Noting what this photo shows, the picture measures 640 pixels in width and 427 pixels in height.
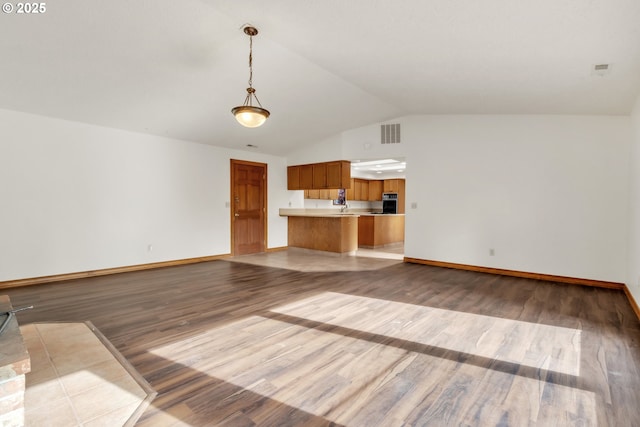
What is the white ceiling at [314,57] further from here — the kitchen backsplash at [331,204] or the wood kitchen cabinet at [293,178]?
the kitchen backsplash at [331,204]

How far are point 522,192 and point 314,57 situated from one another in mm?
4051

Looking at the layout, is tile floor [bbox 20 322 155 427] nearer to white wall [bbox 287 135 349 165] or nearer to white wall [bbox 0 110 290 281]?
white wall [bbox 0 110 290 281]

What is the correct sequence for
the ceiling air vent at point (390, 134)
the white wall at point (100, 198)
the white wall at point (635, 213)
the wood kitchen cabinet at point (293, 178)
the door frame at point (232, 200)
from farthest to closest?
1. the wood kitchen cabinet at point (293, 178)
2. the door frame at point (232, 200)
3. the ceiling air vent at point (390, 134)
4. the white wall at point (100, 198)
5. the white wall at point (635, 213)

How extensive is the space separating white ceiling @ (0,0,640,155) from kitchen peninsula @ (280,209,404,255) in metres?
Answer: 3.07

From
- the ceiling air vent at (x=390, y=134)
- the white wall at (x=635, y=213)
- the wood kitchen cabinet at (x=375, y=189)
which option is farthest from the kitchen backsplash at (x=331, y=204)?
the white wall at (x=635, y=213)

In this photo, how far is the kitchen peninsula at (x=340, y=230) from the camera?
7.55 meters

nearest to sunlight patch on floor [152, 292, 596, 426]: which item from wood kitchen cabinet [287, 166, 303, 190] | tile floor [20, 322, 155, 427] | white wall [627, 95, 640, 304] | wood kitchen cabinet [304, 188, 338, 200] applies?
tile floor [20, 322, 155, 427]

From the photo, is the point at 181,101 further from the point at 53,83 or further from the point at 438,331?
the point at 438,331

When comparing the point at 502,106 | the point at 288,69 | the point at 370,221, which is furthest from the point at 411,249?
the point at 288,69

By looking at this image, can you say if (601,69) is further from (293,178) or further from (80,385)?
(293,178)

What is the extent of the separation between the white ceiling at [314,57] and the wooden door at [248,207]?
211cm

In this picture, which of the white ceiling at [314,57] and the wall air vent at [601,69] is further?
the wall air vent at [601,69]

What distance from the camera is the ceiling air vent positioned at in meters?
6.73

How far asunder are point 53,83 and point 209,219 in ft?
11.7
